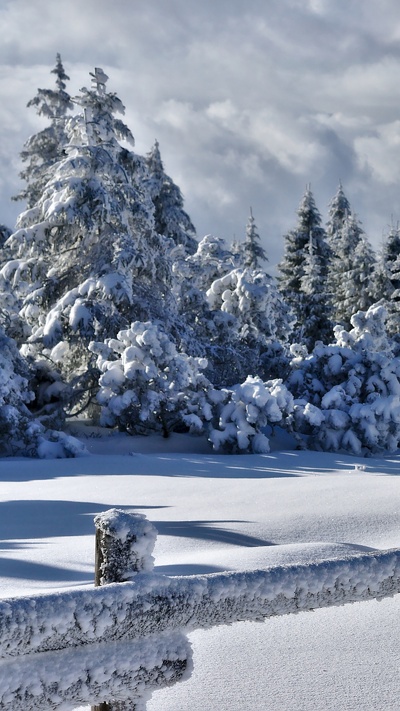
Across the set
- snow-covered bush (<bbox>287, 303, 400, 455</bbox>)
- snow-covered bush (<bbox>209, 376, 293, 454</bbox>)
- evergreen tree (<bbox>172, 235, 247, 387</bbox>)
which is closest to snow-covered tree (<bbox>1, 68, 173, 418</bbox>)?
evergreen tree (<bbox>172, 235, 247, 387</bbox>)

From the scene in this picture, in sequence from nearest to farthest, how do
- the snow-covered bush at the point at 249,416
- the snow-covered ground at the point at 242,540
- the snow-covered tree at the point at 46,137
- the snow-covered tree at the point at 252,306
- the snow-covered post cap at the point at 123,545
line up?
the snow-covered post cap at the point at 123,545
the snow-covered ground at the point at 242,540
the snow-covered bush at the point at 249,416
the snow-covered tree at the point at 252,306
the snow-covered tree at the point at 46,137

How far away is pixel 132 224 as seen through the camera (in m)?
17.2

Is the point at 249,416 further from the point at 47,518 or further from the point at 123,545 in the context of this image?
the point at 123,545

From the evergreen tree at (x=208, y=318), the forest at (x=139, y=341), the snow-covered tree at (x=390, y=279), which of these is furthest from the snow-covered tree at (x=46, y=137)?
the snow-covered tree at (x=390, y=279)

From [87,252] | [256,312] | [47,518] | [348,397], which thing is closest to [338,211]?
[256,312]

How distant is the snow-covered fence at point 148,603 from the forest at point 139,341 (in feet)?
31.7

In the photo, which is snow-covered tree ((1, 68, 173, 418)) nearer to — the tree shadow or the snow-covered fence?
the tree shadow

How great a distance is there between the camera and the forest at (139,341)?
1265 cm

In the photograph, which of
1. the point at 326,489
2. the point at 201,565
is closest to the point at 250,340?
the point at 326,489

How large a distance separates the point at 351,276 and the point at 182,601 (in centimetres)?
3245

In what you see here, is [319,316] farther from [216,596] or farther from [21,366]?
[216,596]

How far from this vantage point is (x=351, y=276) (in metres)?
33.2

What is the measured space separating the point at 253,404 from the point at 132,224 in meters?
7.08

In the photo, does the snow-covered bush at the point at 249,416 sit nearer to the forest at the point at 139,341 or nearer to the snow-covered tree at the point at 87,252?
Result: the forest at the point at 139,341
